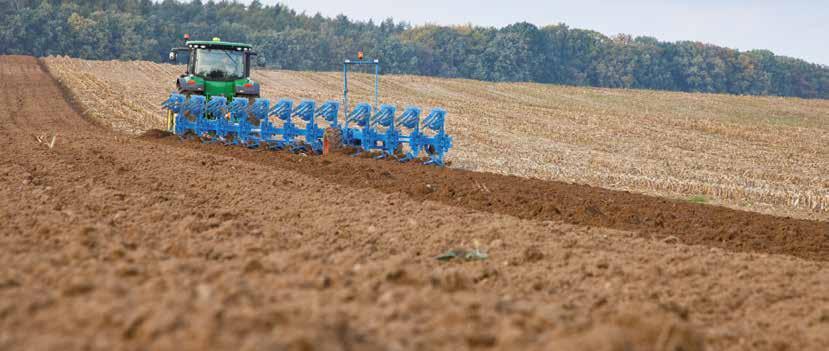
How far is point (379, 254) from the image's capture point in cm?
746

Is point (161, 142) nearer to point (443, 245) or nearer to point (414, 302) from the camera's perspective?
point (443, 245)

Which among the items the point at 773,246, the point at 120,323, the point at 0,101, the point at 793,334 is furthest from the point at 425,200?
the point at 0,101

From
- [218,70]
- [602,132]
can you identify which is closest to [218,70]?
[218,70]

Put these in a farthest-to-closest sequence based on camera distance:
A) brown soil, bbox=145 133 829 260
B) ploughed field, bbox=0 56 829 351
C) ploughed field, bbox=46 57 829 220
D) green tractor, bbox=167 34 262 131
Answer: green tractor, bbox=167 34 262 131 < ploughed field, bbox=46 57 829 220 < brown soil, bbox=145 133 829 260 < ploughed field, bbox=0 56 829 351

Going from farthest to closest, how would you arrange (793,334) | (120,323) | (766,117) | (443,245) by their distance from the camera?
(766,117) < (443,245) < (793,334) < (120,323)

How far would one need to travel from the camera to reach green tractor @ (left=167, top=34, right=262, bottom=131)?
19.6 m

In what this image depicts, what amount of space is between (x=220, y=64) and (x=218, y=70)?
13 cm

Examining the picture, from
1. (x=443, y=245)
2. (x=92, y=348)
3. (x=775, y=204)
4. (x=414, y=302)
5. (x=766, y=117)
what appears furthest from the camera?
(x=766, y=117)

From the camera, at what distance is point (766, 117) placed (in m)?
43.0

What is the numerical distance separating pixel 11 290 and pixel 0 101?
2695 centimetres

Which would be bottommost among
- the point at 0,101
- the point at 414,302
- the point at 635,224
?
the point at 0,101

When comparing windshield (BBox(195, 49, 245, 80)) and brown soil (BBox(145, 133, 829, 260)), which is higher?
windshield (BBox(195, 49, 245, 80))

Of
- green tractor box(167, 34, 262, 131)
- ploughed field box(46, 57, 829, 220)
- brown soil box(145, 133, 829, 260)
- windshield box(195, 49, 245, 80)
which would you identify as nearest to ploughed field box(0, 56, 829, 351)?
brown soil box(145, 133, 829, 260)

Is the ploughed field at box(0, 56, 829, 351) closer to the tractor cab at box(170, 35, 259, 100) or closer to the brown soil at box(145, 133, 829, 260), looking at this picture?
the brown soil at box(145, 133, 829, 260)
